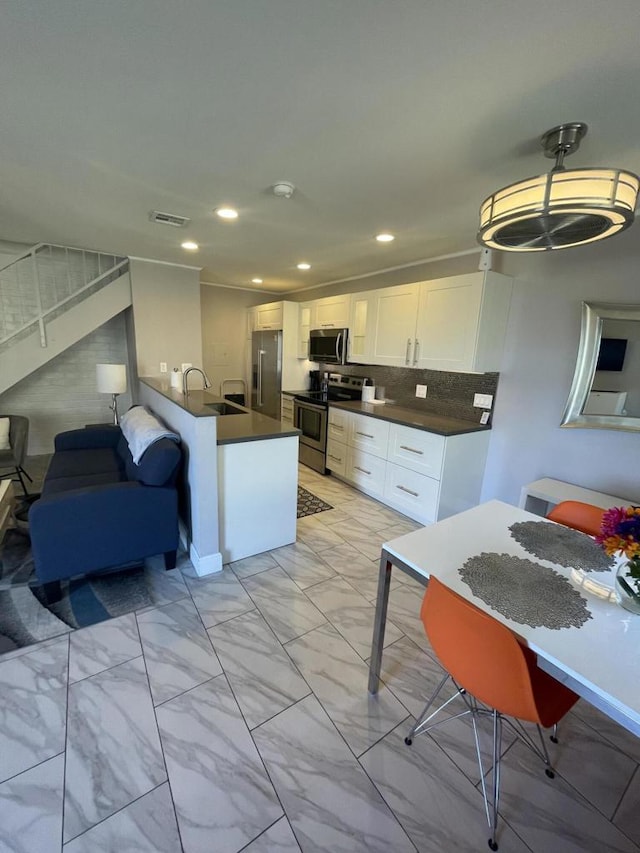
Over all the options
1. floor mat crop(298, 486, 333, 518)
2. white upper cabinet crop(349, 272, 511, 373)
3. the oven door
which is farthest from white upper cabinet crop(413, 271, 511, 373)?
floor mat crop(298, 486, 333, 518)

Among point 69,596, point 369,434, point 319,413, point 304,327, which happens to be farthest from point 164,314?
point 69,596

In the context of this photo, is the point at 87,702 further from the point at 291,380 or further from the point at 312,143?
the point at 291,380

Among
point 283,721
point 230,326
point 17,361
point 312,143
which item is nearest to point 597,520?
point 283,721

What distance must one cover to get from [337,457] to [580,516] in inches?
97.6

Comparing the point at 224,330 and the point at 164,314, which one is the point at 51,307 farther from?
the point at 224,330

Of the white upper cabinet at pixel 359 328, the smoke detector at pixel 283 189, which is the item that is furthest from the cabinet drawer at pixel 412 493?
the smoke detector at pixel 283 189

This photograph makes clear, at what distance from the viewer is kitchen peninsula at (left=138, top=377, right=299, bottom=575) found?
2.20m

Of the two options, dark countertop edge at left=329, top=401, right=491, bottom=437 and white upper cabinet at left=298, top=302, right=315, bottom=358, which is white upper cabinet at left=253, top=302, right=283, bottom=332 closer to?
white upper cabinet at left=298, top=302, right=315, bottom=358

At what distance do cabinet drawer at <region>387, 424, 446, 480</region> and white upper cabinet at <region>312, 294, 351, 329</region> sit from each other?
1.58 m

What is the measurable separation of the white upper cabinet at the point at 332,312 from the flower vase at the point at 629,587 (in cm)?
342

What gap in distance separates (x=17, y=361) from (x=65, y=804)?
3594mm

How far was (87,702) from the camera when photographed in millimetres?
1475

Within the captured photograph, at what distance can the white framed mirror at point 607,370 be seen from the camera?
2186 mm

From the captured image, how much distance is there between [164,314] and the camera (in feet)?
12.9
